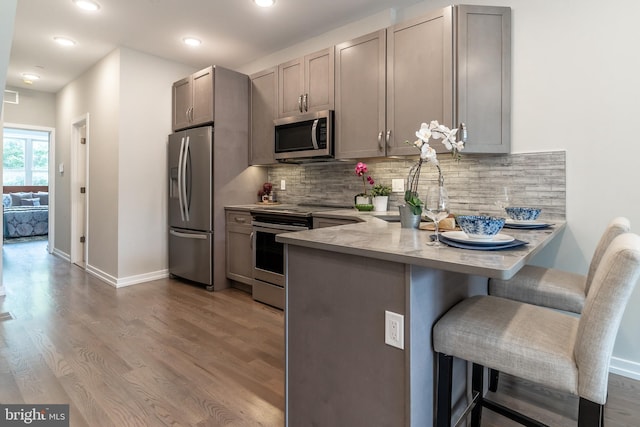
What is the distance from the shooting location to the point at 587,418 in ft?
3.36

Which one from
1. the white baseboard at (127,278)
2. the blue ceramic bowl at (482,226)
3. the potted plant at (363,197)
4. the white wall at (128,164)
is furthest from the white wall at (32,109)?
the blue ceramic bowl at (482,226)

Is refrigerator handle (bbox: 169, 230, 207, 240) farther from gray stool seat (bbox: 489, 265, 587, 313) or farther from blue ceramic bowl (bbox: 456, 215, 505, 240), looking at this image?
blue ceramic bowl (bbox: 456, 215, 505, 240)

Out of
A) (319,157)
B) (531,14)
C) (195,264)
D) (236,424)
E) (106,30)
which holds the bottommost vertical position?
(236,424)

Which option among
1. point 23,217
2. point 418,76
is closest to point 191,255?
point 418,76

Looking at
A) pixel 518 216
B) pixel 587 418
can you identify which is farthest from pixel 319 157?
pixel 587 418

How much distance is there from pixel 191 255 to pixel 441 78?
3.10 m

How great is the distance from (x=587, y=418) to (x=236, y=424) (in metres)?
1.40

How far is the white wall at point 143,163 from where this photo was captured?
395cm

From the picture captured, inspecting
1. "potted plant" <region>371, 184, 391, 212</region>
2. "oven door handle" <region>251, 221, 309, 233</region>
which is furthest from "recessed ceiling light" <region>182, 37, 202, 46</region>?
"potted plant" <region>371, 184, 391, 212</region>

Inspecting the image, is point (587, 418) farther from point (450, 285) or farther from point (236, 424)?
point (236, 424)

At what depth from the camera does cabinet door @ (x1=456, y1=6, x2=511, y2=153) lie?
95.8 inches

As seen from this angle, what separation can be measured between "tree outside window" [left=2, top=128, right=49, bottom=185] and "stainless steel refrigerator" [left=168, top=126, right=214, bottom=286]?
7.55 m

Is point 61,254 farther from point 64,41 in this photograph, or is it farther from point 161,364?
point 161,364

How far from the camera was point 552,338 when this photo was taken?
3.66 feet
